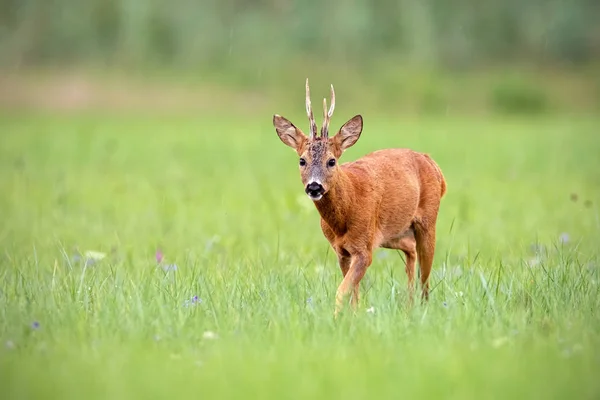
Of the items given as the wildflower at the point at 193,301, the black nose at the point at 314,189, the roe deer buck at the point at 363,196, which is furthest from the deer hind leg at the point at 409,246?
the wildflower at the point at 193,301

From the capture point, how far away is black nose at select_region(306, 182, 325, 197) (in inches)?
235

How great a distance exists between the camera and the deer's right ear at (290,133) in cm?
639

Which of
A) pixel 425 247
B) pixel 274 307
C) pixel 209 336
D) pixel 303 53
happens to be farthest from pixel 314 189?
pixel 303 53

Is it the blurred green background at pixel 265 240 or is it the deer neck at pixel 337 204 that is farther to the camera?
the deer neck at pixel 337 204

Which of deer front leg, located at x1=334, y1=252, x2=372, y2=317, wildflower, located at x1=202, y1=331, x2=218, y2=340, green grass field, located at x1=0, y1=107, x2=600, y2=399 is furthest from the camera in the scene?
deer front leg, located at x1=334, y1=252, x2=372, y2=317

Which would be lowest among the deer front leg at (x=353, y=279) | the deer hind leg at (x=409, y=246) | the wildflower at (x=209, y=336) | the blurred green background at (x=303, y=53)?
the blurred green background at (x=303, y=53)

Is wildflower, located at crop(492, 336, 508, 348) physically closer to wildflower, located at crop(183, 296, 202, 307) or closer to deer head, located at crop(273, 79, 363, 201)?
deer head, located at crop(273, 79, 363, 201)

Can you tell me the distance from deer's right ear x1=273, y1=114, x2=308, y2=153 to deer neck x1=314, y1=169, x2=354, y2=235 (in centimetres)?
31

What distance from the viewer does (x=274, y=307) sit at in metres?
5.68

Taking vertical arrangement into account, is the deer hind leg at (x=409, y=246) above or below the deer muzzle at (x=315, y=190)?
below

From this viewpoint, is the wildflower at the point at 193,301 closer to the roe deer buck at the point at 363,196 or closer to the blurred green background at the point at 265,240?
the blurred green background at the point at 265,240

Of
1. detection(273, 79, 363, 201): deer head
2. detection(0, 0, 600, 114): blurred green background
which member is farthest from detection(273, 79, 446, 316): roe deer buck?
detection(0, 0, 600, 114): blurred green background

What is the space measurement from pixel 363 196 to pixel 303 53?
32.6 m

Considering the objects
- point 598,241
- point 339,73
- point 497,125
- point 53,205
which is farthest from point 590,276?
point 339,73
